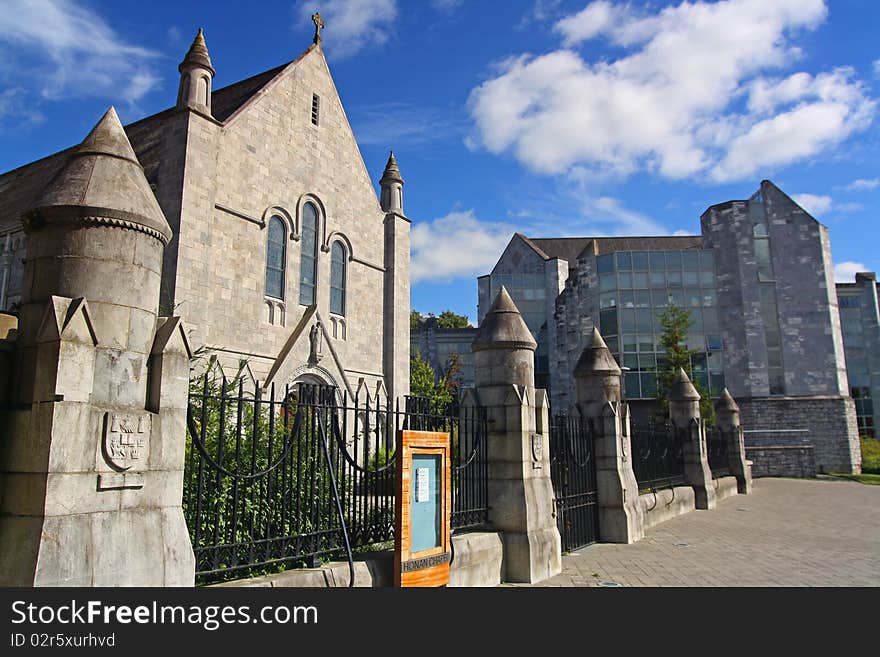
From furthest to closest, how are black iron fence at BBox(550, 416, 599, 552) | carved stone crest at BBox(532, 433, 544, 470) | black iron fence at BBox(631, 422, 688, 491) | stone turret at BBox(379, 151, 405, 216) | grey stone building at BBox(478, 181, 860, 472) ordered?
grey stone building at BBox(478, 181, 860, 472) → stone turret at BBox(379, 151, 405, 216) → black iron fence at BBox(631, 422, 688, 491) → black iron fence at BBox(550, 416, 599, 552) → carved stone crest at BBox(532, 433, 544, 470)

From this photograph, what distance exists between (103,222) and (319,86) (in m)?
19.9

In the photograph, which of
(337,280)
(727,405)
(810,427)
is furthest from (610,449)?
(810,427)

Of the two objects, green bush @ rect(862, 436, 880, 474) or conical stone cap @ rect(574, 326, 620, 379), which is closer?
conical stone cap @ rect(574, 326, 620, 379)

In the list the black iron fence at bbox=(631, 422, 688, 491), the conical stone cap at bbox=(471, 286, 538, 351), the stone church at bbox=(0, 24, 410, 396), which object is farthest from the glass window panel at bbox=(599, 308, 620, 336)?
the conical stone cap at bbox=(471, 286, 538, 351)

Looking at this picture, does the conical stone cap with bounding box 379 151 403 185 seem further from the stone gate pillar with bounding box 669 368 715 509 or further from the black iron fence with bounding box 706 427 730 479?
the black iron fence with bounding box 706 427 730 479

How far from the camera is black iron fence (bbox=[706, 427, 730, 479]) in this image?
22.0 m

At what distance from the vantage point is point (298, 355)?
1925 centimetres

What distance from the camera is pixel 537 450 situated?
9172 mm

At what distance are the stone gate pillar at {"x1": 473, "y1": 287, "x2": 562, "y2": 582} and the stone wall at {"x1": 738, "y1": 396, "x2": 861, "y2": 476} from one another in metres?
33.1

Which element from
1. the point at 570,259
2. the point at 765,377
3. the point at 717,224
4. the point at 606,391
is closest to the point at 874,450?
the point at 765,377

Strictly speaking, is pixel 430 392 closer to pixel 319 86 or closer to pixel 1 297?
pixel 319 86

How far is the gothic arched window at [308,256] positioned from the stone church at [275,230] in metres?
0.05
